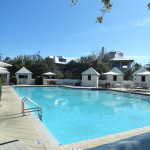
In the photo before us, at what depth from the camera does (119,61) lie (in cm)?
3981

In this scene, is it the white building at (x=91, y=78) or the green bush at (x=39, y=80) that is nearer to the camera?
the white building at (x=91, y=78)

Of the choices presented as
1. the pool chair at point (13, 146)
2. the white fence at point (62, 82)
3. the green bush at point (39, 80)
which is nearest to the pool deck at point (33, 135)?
the pool chair at point (13, 146)

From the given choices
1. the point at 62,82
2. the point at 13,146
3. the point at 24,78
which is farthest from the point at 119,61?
the point at 13,146

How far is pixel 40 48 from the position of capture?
128ft

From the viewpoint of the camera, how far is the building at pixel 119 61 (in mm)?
39266

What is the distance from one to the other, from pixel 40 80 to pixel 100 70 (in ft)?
36.5

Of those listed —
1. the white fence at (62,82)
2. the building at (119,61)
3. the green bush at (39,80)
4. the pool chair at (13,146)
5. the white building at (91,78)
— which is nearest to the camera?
the pool chair at (13,146)

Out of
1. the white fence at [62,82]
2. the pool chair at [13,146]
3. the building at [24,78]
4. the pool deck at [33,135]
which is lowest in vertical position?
the pool deck at [33,135]

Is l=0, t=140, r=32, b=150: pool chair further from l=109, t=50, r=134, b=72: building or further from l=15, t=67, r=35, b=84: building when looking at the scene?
l=109, t=50, r=134, b=72: building

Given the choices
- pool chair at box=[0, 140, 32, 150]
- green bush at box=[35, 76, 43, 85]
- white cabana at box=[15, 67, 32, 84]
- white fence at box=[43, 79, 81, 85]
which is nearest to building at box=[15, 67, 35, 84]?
white cabana at box=[15, 67, 32, 84]

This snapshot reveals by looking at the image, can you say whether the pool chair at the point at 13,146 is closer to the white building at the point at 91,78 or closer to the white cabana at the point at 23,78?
the white building at the point at 91,78

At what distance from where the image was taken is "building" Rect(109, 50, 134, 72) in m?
39.3

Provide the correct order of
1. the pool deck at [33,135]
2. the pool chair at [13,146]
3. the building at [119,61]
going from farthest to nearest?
the building at [119,61] < the pool deck at [33,135] < the pool chair at [13,146]

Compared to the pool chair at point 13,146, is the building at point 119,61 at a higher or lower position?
higher
